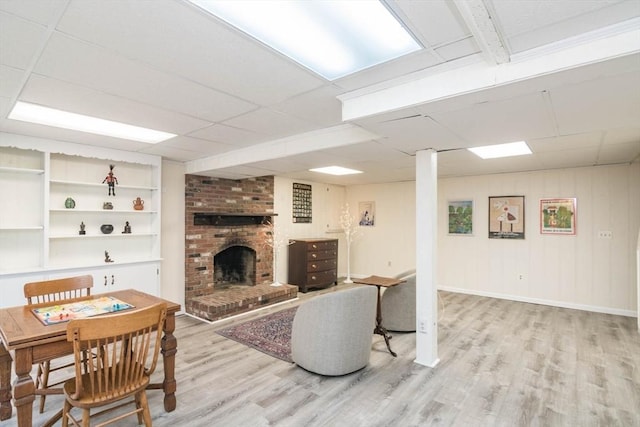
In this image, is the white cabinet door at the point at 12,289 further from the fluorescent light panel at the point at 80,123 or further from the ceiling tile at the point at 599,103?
the ceiling tile at the point at 599,103

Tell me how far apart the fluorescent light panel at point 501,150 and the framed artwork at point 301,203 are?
3685mm

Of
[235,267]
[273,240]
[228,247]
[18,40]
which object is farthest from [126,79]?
[235,267]

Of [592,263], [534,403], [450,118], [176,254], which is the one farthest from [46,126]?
[592,263]

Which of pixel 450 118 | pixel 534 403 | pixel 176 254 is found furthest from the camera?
pixel 176 254

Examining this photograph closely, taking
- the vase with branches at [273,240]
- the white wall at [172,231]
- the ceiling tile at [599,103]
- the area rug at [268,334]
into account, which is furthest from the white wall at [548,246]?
the white wall at [172,231]

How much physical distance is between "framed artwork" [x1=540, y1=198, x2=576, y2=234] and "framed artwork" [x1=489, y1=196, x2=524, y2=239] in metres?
0.31

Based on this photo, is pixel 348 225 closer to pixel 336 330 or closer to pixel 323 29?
pixel 336 330

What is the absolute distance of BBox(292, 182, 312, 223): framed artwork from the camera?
6887 millimetres

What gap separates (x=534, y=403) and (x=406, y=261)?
14.8ft

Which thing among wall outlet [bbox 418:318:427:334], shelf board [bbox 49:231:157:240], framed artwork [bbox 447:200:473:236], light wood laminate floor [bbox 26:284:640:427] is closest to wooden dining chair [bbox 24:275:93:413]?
light wood laminate floor [bbox 26:284:640:427]

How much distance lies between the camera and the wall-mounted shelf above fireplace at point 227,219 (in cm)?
520

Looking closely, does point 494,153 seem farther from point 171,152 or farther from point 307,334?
point 171,152

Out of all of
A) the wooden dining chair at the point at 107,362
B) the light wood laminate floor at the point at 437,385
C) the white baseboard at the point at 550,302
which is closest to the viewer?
the wooden dining chair at the point at 107,362

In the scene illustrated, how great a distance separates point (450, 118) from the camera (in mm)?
2352
